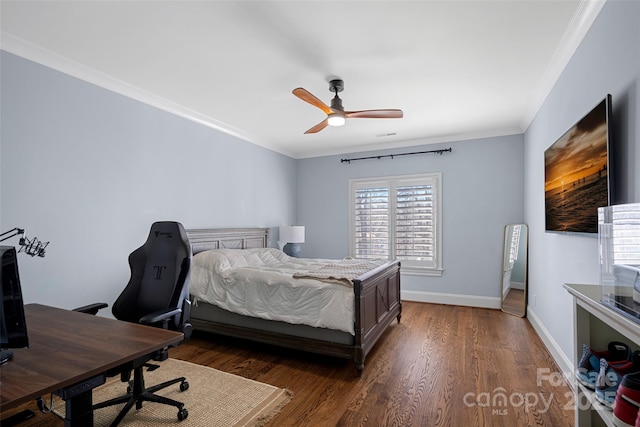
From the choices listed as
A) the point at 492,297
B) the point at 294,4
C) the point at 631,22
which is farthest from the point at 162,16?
the point at 492,297

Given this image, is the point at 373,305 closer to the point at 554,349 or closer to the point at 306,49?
the point at 554,349

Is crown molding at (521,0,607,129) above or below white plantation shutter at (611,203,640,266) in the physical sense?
above

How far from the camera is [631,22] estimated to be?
154 cm

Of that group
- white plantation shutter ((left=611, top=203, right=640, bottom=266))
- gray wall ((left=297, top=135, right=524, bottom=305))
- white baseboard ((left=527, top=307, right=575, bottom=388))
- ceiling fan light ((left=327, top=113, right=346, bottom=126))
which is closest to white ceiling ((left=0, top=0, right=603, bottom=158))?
ceiling fan light ((left=327, top=113, right=346, bottom=126))

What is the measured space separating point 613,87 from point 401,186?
11.4 ft

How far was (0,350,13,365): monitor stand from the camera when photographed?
117 cm

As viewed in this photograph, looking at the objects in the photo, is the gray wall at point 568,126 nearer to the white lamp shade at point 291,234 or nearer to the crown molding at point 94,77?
the white lamp shade at point 291,234

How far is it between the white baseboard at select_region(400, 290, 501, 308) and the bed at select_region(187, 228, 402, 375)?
3.94 ft

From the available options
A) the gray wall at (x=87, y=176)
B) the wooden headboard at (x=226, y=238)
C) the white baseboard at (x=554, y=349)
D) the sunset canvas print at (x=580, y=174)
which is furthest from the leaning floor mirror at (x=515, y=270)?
the gray wall at (x=87, y=176)

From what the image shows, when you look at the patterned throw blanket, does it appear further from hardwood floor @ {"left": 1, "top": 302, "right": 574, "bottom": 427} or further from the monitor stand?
the monitor stand

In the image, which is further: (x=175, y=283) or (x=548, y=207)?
(x=548, y=207)

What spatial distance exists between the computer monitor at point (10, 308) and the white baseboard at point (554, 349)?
9.36ft

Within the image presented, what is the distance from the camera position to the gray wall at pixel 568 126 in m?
1.58

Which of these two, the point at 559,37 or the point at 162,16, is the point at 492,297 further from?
the point at 162,16
